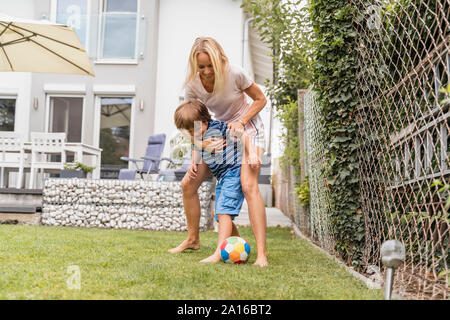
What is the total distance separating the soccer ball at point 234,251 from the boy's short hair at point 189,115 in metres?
0.82

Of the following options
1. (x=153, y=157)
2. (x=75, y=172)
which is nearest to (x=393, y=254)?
(x=75, y=172)

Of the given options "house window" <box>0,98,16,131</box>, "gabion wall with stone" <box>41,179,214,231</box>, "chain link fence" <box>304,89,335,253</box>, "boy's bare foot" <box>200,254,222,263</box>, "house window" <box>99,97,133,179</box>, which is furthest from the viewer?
"house window" <box>0,98,16,131</box>

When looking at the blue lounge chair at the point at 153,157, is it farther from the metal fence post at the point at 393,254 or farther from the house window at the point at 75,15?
the metal fence post at the point at 393,254

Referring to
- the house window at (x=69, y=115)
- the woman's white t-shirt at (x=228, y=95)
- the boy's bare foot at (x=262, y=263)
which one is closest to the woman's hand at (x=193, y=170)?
the woman's white t-shirt at (x=228, y=95)

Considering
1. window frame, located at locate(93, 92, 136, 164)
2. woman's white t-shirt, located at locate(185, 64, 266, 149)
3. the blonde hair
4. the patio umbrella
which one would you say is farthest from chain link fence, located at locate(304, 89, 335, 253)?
window frame, located at locate(93, 92, 136, 164)

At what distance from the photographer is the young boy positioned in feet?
10.3

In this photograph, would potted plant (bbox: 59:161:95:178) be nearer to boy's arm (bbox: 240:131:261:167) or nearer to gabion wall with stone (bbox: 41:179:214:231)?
gabion wall with stone (bbox: 41:179:214:231)

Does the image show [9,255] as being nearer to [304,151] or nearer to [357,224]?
[357,224]

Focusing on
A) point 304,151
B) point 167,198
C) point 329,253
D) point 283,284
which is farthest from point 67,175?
point 283,284

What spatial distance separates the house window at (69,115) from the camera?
11086 millimetres

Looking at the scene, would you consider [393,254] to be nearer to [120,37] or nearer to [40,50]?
[40,50]

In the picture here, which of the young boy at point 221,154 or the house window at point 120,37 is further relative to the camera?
the house window at point 120,37

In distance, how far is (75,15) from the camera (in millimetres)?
11070

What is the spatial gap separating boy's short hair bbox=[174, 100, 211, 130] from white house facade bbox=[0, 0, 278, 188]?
7.60 meters
